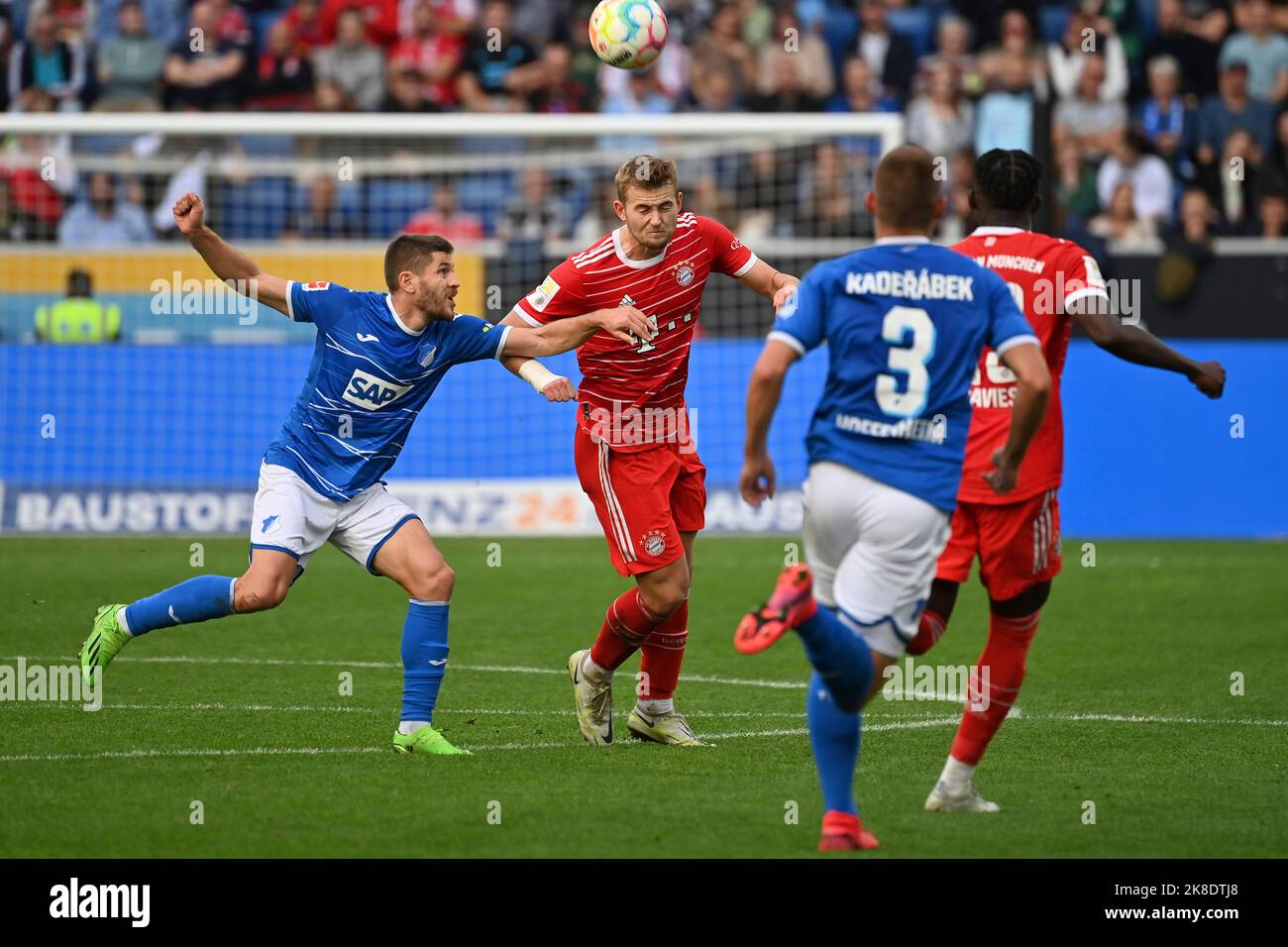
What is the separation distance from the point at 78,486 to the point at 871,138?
8.40 meters

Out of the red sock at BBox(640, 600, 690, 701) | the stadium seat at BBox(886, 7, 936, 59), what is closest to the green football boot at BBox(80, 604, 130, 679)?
the red sock at BBox(640, 600, 690, 701)

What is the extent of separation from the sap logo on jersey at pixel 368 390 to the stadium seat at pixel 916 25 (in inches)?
625

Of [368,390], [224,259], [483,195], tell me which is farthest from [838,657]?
[483,195]

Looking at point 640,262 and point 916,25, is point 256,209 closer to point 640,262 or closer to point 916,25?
point 916,25

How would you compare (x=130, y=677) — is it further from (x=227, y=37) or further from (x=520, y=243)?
(x=227, y=37)

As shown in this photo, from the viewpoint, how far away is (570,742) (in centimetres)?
856

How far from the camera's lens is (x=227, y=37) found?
21938 millimetres

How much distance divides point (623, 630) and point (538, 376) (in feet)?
4.09

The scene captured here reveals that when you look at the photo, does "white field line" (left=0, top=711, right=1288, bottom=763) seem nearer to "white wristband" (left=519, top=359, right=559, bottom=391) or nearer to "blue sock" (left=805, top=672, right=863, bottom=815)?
"white wristband" (left=519, top=359, right=559, bottom=391)

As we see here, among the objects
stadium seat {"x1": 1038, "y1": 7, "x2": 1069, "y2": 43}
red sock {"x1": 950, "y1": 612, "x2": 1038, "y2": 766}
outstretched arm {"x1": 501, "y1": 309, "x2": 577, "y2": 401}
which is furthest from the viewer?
stadium seat {"x1": 1038, "y1": 7, "x2": 1069, "y2": 43}

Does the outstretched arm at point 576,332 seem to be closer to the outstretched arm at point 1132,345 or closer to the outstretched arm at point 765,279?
the outstretched arm at point 765,279

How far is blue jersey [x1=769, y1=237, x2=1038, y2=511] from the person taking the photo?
628 cm

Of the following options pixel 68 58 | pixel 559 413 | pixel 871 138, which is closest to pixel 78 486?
pixel 559 413

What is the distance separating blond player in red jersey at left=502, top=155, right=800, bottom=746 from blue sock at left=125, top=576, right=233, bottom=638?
159cm
